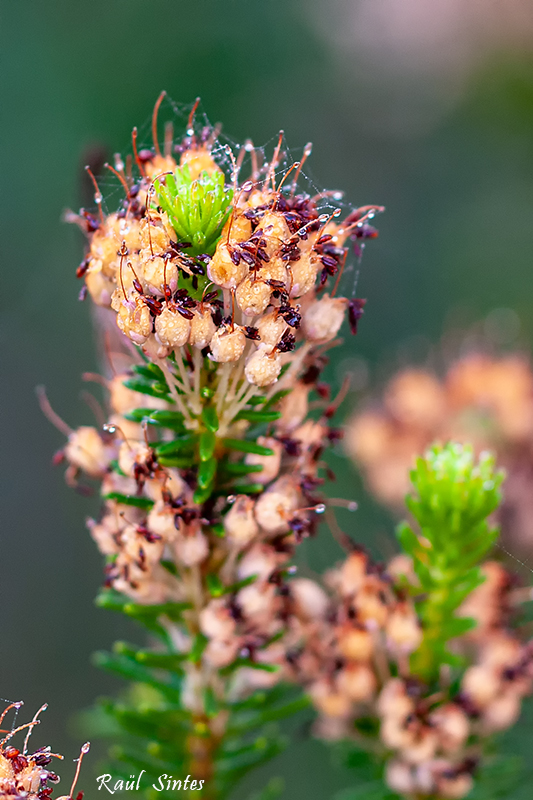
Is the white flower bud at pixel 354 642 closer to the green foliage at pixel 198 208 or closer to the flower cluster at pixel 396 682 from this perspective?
the flower cluster at pixel 396 682

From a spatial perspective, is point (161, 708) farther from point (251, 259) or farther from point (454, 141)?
point (454, 141)

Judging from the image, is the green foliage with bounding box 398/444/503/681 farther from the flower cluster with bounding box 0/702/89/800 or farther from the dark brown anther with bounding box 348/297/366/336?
the flower cluster with bounding box 0/702/89/800

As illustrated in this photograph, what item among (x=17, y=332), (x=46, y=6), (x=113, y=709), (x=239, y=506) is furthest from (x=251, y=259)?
(x=46, y=6)

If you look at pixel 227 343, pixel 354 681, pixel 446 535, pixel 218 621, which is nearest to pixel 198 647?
pixel 218 621

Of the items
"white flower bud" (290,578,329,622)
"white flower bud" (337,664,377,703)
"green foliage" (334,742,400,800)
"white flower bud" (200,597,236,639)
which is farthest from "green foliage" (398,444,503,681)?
"white flower bud" (200,597,236,639)

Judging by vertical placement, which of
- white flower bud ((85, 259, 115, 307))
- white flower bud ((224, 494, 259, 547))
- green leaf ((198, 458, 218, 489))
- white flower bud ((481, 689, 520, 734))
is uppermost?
white flower bud ((85, 259, 115, 307))

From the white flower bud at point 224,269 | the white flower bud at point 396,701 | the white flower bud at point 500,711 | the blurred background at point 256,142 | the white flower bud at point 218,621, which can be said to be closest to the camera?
the white flower bud at point 224,269

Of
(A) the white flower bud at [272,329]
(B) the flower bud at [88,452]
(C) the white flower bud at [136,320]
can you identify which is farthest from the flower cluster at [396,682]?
(C) the white flower bud at [136,320]
